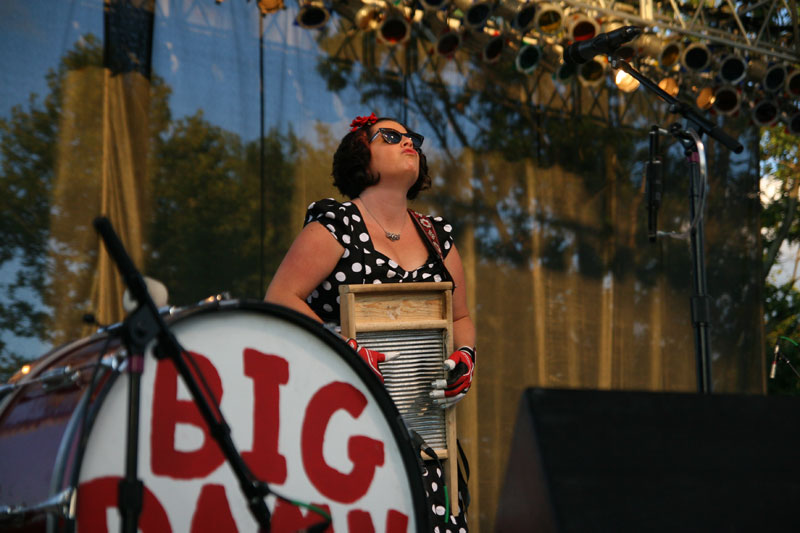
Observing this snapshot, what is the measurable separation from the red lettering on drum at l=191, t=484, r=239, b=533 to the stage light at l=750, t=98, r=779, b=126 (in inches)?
282

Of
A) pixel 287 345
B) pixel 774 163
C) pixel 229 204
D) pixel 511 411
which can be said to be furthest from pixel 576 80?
pixel 287 345

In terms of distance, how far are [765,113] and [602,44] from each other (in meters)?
5.06

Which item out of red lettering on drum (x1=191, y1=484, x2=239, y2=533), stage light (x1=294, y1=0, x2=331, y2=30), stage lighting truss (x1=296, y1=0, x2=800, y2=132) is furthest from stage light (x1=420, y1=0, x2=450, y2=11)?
red lettering on drum (x1=191, y1=484, x2=239, y2=533)

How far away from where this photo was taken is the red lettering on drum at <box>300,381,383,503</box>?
6.22 feet

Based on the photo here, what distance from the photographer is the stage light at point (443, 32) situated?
6.49m

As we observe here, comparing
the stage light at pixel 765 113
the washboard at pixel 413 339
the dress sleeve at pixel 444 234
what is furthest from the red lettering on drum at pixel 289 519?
the stage light at pixel 765 113

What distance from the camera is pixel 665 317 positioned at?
8016 mm

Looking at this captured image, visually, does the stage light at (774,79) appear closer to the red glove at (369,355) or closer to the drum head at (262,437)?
the red glove at (369,355)

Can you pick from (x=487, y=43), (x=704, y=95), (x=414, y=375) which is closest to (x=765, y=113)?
(x=704, y=95)

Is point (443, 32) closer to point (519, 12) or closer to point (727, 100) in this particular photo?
point (519, 12)

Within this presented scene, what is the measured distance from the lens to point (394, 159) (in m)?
3.26

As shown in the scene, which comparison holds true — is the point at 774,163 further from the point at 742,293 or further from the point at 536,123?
the point at 536,123

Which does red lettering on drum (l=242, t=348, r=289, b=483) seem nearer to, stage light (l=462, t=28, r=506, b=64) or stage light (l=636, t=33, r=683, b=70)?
stage light (l=462, t=28, r=506, b=64)

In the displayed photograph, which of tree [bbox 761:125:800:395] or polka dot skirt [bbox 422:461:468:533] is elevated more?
tree [bbox 761:125:800:395]
